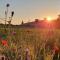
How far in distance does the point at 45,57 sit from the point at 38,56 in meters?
0.12

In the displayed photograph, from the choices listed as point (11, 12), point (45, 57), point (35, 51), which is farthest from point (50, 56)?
point (11, 12)

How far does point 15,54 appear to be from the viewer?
307 cm

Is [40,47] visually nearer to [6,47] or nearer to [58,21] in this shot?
[6,47]

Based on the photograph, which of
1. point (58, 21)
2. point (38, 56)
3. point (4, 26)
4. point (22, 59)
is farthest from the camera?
point (58, 21)

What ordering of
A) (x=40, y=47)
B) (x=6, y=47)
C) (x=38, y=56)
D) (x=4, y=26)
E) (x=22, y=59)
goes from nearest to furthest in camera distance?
1. (x=22, y=59)
2. (x=38, y=56)
3. (x=40, y=47)
4. (x=6, y=47)
5. (x=4, y=26)

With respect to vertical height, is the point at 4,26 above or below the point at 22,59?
above

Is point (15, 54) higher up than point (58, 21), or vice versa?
point (58, 21)

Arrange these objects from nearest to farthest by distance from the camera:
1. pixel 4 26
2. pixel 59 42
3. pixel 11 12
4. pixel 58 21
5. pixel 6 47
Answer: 1. pixel 6 47
2. pixel 59 42
3. pixel 11 12
4. pixel 4 26
5. pixel 58 21

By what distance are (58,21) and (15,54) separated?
19.1ft

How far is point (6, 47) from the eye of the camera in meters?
3.61

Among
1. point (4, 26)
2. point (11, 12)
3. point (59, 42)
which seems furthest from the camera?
point (4, 26)

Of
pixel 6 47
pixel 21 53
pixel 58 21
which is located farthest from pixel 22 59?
pixel 58 21

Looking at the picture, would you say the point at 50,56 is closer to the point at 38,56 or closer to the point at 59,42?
the point at 38,56

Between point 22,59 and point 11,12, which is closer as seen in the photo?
point 22,59
